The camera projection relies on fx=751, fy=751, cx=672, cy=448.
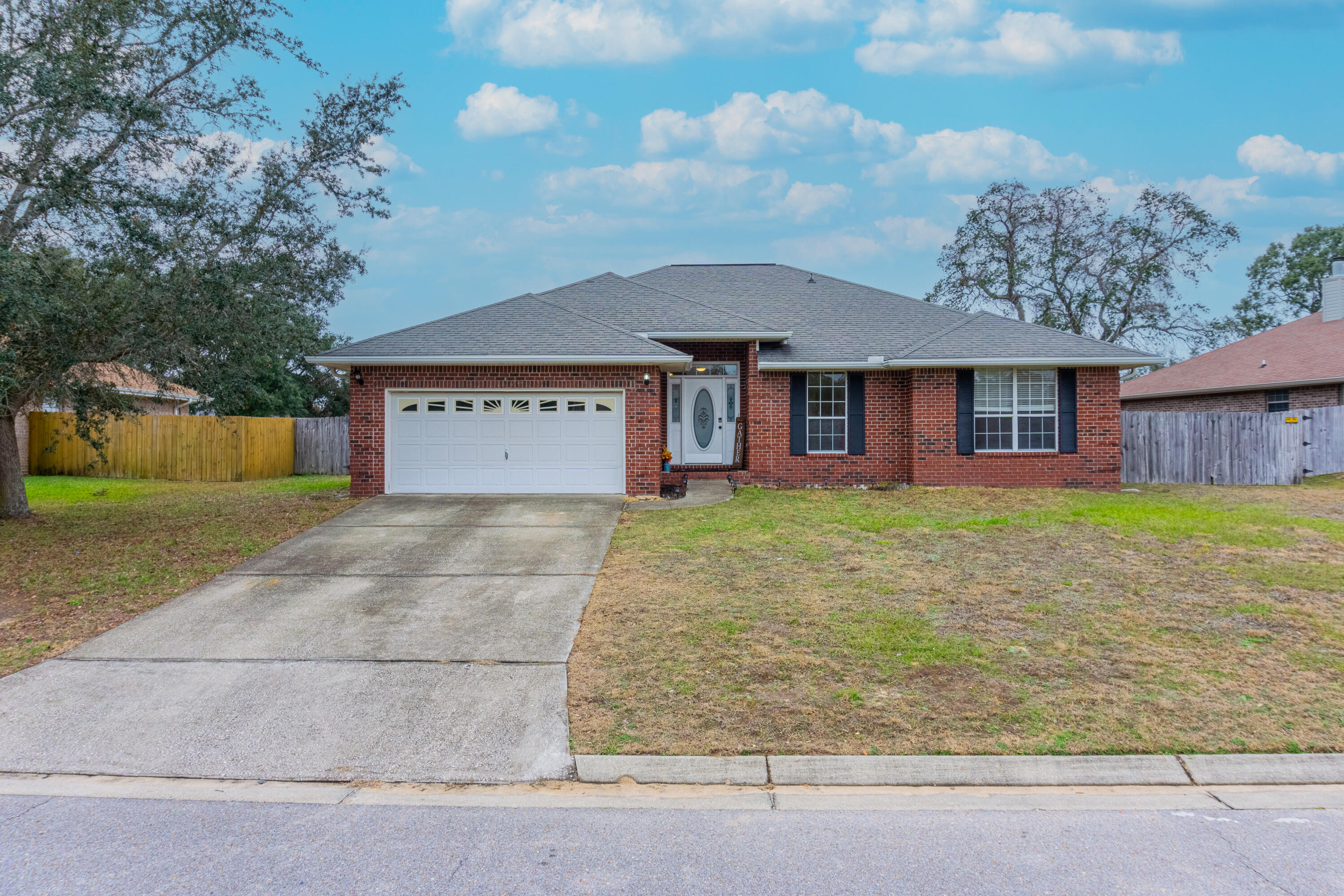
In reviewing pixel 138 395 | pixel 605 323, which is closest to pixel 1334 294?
pixel 605 323

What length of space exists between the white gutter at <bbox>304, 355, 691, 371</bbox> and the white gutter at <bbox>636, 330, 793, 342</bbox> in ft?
5.83

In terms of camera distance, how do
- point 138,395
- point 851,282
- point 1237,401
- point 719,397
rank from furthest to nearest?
point 1237,401
point 851,282
point 138,395
point 719,397

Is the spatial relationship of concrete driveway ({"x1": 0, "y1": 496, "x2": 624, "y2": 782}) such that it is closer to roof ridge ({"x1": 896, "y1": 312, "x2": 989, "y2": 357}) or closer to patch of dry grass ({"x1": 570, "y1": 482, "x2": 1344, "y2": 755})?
patch of dry grass ({"x1": 570, "y1": 482, "x2": 1344, "y2": 755})

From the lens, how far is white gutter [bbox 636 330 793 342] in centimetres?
1493

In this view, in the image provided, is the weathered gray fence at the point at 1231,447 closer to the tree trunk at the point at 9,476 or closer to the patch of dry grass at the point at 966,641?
the patch of dry grass at the point at 966,641

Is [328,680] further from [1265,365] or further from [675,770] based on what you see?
[1265,365]

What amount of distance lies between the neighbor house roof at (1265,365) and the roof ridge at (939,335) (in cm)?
632

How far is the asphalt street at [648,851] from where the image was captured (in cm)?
306

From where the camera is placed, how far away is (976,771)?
13.3 ft

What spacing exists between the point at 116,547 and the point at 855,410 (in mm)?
12578

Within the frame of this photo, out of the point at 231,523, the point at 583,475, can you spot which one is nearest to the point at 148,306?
the point at 231,523

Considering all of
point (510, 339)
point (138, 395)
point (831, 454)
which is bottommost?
point (831, 454)

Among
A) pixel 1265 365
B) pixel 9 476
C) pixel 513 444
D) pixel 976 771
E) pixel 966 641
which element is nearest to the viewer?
pixel 976 771

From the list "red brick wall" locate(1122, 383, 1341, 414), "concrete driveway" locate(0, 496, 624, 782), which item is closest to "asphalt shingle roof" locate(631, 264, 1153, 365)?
"red brick wall" locate(1122, 383, 1341, 414)
